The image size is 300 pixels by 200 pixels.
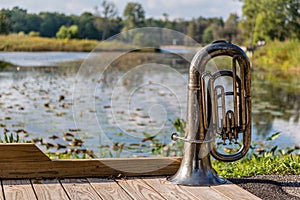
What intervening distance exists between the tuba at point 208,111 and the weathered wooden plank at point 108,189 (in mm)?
324

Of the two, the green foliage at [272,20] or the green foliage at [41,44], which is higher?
the green foliage at [272,20]

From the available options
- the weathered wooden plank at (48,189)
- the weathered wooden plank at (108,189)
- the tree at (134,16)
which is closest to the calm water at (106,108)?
the weathered wooden plank at (108,189)


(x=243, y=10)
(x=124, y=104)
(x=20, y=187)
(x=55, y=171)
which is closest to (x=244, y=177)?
(x=55, y=171)

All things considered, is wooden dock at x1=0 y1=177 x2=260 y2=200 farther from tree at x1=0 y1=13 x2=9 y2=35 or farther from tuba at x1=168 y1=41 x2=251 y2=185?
tree at x1=0 y1=13 x2=9 y2=35

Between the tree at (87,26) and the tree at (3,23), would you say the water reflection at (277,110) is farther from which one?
the tree at (87,26)

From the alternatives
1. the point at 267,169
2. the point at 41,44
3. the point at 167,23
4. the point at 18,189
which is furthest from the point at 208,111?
the point at 167,23

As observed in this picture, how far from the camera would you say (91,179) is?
3.00 m

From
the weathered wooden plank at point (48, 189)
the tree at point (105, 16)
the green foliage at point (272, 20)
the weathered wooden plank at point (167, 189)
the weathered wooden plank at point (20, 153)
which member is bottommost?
the weathered wooden plank at point (167, 189)

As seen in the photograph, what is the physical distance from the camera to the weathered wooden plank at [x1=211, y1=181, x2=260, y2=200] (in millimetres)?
2695

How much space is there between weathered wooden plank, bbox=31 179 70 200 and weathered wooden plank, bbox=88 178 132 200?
17cm

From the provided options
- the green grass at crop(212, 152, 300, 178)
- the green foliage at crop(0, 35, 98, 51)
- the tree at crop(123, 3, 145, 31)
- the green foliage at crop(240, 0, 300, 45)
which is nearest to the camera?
the green grass at crop(212, 152, 300, 178)

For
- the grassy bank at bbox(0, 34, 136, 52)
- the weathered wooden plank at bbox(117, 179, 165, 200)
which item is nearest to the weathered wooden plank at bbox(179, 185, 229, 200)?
the weathered wooden plank at bbox(117, 179, 165, 200)

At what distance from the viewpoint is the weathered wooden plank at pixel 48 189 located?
2.63 meters

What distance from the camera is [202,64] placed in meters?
2.97
